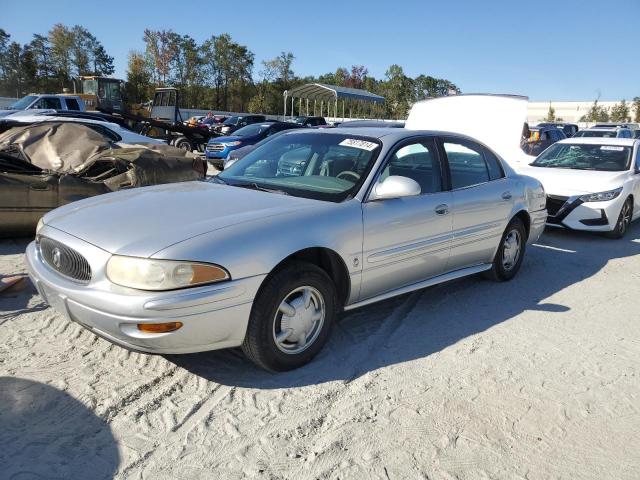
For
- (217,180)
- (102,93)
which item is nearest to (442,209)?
(217,180)

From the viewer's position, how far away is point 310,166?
4.21 meters

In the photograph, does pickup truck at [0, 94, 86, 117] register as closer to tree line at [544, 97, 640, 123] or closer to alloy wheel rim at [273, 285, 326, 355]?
alloy wheel rim at [273, 285, 326, 355]

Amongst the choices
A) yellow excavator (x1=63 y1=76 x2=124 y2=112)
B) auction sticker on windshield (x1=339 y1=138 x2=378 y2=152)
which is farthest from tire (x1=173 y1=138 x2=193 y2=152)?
auction sticker on windshield (x1=339 y1=138 x2=378 y2=152)

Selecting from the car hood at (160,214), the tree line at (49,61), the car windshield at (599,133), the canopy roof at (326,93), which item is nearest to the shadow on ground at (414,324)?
the car hood at (160,214)

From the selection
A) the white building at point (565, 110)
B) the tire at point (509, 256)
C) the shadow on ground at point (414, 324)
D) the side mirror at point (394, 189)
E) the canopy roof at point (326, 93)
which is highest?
the white building at point (565, 110)

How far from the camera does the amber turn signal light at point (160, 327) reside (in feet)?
8.91

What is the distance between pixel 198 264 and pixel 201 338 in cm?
42

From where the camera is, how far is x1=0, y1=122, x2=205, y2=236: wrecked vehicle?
5793 millimetres

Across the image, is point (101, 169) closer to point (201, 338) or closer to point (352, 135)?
point (352, 135)

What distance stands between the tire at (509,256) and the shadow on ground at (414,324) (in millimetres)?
100

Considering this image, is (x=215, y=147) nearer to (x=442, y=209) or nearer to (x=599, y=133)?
(x=442, y=209)

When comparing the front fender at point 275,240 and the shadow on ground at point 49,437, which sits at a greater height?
the front fender at point 275,240

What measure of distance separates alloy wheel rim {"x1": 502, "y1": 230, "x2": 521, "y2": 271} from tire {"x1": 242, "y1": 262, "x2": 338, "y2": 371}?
257 cm

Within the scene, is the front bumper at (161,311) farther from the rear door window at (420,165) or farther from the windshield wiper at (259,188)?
the rear door window at (420,165)
